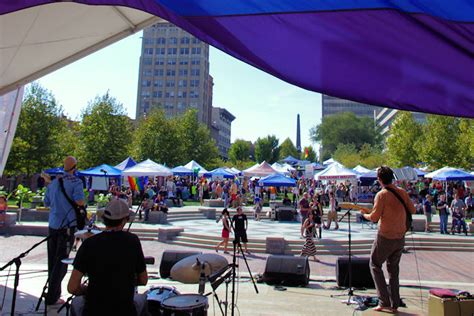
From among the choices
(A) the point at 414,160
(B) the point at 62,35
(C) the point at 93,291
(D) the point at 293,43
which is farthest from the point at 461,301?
(A) the point at 414,160

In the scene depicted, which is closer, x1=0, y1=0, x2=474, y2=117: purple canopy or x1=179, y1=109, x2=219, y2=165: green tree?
x1=0, y1=0, x2=474, y2=117: purple canopy

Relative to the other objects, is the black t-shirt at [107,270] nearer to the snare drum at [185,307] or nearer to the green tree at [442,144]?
the snare drum at [185,307]

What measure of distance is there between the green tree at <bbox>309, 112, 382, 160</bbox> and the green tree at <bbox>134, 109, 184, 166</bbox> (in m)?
63.8

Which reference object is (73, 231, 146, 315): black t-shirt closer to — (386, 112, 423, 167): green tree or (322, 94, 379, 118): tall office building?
(386, 112, 423, 167): green tree

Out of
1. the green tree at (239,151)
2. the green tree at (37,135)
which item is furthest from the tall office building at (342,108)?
the green tree at (37,135)

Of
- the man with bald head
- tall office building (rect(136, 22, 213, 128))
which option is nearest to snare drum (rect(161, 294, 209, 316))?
the man with bald head

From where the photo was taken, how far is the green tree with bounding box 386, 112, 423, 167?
165ft

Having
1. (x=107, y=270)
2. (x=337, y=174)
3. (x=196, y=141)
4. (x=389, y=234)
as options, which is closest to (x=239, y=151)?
(x=196, y=141)

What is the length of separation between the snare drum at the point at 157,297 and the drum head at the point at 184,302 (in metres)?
0.20

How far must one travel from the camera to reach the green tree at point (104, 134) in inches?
1717

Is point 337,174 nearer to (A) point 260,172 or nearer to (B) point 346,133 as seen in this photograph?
(A) point 260,172

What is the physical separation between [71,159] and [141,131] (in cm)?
4947

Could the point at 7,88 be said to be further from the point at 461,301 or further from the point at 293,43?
the point at 461,301

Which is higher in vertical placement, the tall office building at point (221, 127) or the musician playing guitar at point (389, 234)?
the tall office building at point (221, 127)
